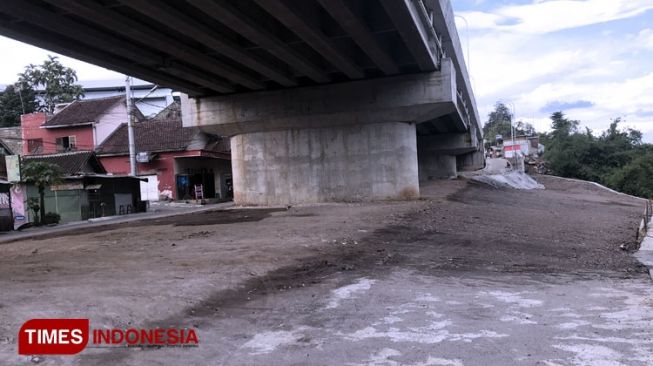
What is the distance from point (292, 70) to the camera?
2134 centimetres

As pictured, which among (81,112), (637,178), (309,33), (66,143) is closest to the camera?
(309,33)

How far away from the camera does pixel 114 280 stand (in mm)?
7734

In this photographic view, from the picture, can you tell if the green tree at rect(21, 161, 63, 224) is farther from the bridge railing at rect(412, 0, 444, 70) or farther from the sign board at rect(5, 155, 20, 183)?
the bridge railing at rect(412, 0, 444, 70)

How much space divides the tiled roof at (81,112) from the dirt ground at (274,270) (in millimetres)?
37681

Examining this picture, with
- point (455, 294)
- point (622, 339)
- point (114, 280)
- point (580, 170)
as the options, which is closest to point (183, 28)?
point (114, 280)

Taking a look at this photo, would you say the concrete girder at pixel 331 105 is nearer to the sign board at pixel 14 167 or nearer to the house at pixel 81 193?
the sign board at pixel 14 167

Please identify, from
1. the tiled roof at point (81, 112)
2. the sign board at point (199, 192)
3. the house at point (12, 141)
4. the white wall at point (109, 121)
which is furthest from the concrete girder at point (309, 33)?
the tiled roof at point (81, 112)

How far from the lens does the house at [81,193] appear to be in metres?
32.0

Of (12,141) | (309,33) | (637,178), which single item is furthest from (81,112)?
(637,178)

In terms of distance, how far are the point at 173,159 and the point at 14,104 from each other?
134ft

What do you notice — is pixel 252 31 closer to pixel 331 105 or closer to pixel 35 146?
pixel 331 105

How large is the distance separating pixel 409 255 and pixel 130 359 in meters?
7.20

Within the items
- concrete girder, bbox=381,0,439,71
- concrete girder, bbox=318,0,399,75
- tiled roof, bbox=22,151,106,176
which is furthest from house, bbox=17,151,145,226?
concrete girder, bbox=381,0,439,71

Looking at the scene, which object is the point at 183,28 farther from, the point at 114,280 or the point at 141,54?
the point at 114,280
